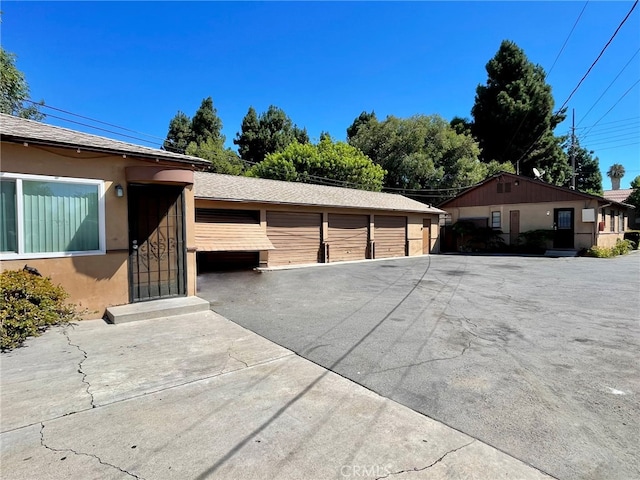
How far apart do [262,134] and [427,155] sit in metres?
16.9

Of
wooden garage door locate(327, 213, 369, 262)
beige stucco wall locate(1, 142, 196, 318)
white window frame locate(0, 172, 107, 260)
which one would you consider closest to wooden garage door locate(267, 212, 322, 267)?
wooden garage door locate(327, 213, 369, 262)

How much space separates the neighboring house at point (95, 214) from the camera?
541 centimetres

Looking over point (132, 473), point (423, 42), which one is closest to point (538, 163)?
point (423, 42)

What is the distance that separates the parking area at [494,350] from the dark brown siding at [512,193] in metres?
11.9

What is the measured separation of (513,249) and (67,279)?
23416mm

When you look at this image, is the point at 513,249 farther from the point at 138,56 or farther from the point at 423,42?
the point at 138,56

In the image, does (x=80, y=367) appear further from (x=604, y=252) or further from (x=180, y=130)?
(x=180, y=130)

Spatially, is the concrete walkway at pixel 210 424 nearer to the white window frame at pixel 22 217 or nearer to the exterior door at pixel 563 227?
the white window frame at pixel 22 217

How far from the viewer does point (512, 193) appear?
22.0 metres

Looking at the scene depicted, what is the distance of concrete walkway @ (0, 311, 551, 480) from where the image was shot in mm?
2193

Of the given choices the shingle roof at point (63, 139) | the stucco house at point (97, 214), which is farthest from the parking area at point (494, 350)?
the shingle roof at point (63, 139)

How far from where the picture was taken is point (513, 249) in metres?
21.8

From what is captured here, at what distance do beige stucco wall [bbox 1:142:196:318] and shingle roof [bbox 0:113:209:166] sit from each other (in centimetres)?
19

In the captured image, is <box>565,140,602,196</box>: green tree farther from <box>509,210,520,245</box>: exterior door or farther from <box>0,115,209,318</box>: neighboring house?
<box>0,115,209,318</box>: neighboring house
